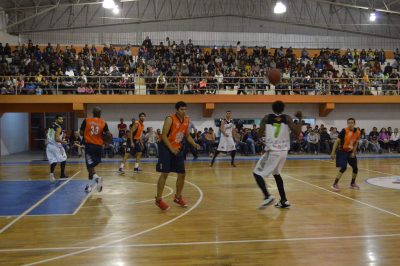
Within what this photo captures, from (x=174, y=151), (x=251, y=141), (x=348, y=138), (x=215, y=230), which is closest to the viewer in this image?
(x=215, y=230)

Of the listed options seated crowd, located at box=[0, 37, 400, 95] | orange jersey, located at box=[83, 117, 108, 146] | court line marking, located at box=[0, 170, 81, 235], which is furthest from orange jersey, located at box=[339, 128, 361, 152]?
seated crowd, located at box=[0, 37, 400, 95]

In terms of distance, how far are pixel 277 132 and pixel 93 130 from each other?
13.1ft

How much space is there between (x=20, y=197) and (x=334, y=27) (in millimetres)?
26171

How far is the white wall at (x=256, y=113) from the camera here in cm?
2161

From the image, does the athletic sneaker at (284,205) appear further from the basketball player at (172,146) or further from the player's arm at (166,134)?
the player's arm at (166,134)

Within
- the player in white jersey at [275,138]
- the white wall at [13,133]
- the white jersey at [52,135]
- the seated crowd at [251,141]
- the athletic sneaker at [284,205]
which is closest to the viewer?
the player in white jersey at [275,138]

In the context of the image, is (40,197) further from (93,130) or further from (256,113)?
(256,113)

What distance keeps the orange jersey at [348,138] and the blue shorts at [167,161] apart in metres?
4.18

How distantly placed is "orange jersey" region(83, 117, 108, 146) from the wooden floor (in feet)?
4.02

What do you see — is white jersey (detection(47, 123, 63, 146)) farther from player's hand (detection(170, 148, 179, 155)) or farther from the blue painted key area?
player's hand (detection(170, 148, 179, 155))

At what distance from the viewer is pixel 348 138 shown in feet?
32.8

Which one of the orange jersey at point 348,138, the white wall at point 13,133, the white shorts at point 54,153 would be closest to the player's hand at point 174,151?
the orange jersey at point 348,138

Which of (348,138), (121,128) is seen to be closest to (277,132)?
(348,138)

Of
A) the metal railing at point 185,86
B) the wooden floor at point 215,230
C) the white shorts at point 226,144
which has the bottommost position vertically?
the wooden floor at point 215,230
